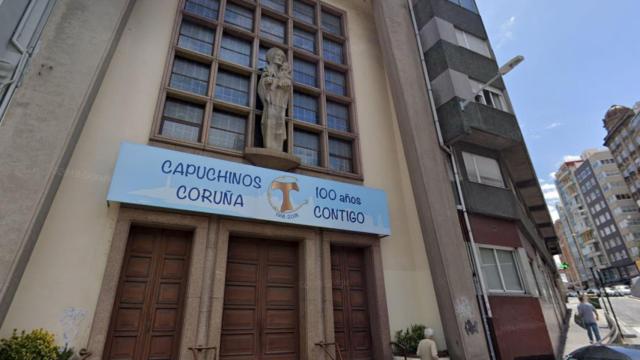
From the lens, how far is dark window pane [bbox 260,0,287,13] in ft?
39.7

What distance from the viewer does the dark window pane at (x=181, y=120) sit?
873cm

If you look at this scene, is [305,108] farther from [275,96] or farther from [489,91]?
[489,91]

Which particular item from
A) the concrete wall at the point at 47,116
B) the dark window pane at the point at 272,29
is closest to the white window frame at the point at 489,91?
the dark window pane at the point at 272,29

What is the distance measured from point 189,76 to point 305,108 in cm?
383

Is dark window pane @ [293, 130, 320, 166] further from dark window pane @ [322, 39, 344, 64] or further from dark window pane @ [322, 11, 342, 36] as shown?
dark window pane @ [322, 11, 342, 36]

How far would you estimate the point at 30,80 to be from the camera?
6797 millimetres

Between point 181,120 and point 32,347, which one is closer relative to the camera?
point 32,347

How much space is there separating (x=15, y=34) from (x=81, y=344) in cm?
638

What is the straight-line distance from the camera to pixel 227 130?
9.54 meters

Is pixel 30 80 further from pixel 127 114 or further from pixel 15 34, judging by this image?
pixel 127 114

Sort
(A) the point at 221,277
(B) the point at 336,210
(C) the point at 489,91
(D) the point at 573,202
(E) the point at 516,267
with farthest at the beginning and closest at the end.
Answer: (D) the point at 573,202, (C) the point at 489,91, (E) the point at 516,267, (B) the point at 336,210, (A) the point at 221,277

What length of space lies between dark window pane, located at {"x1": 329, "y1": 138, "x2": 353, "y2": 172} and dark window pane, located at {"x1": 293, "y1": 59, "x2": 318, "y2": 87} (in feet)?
7.89

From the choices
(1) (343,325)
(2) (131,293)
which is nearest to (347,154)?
(1) (343,325)

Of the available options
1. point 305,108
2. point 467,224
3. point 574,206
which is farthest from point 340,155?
point 574,206
